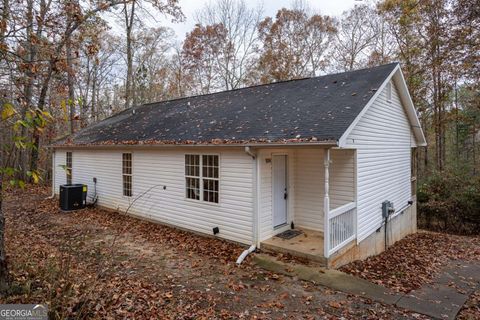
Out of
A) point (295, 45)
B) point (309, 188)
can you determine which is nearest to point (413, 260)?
point (309, 188)

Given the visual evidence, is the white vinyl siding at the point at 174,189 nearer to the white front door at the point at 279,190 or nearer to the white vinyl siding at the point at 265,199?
the white vinyl siding at the point at 265,199

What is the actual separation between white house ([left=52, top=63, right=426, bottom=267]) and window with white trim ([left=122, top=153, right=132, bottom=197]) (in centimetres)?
4

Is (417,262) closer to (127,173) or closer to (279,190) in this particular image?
(279,190)

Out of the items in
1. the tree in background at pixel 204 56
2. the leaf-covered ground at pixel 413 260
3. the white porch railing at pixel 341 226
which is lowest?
the leaf-covered ground at pixel 413 260

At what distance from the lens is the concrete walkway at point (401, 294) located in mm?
4863

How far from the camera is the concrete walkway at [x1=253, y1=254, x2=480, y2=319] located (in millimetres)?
4863

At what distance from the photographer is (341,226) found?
6.73 meters

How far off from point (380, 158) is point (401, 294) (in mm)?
4625

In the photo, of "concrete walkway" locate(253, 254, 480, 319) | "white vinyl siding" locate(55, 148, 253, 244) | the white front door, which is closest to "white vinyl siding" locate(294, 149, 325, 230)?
the white front door

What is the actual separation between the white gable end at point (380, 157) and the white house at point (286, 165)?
0.03m

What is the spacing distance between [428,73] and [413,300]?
17.7 metres

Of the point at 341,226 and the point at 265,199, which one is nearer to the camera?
the point at 341,226

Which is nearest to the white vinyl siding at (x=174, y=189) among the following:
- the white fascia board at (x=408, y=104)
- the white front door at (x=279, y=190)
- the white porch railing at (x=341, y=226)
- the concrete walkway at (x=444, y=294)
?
→ the white front door at (x=279, y=190)

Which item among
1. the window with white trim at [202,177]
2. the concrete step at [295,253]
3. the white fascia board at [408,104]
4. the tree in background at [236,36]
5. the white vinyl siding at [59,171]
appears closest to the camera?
the concrete step at [295,253]
